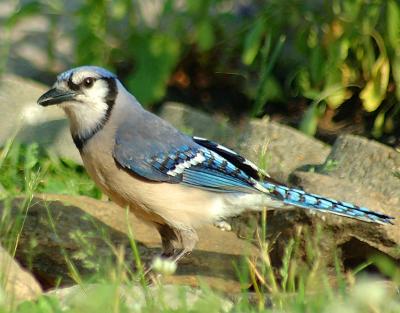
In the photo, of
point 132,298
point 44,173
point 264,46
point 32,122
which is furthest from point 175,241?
point 264,46

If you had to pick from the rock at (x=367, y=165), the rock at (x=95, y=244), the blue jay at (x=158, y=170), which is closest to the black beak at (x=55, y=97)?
the blue jay at (x=158, y=170)

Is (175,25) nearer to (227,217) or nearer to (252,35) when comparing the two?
(252,35)

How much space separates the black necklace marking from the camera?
4.70 meters

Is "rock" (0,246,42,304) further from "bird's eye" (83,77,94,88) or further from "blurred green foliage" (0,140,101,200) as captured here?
"blurred green foliage" (0,140,101,200)

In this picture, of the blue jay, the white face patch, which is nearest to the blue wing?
the blue jay

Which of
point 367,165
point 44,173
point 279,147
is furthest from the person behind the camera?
point 279,147

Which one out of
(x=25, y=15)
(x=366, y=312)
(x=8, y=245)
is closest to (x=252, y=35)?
(x=25, y=15)

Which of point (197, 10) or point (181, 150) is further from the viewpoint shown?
point (197, 10)

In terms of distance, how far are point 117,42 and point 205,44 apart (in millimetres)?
790

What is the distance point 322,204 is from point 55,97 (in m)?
1.20

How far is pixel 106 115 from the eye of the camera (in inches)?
188

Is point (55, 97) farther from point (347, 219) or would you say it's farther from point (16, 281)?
point (347, 219)

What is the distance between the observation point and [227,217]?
4.94 metres

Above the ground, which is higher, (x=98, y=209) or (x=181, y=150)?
(x=181, y=150)
